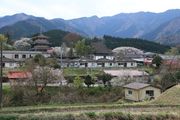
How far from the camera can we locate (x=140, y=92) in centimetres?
3456

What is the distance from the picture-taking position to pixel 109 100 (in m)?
34.9

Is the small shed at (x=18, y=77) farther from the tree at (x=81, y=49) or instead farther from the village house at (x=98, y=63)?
the tree at (x=81, y=49)

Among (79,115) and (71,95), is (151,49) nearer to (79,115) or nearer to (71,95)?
(71,95)

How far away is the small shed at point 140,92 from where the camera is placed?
34.5 metres

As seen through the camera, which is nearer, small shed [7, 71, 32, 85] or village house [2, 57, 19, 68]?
small shed [7, 71, 32, 85]

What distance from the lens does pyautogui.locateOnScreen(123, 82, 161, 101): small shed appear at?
34.5m

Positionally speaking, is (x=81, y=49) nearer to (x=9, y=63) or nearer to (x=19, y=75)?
(x=9, y=63)

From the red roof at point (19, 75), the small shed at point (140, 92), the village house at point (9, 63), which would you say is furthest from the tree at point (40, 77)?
the village house at point (9, 63)

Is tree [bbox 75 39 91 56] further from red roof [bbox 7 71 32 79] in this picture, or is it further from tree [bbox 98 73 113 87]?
red roof [bbox 7 71 32 79]

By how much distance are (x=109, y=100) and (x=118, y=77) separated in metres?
7.28

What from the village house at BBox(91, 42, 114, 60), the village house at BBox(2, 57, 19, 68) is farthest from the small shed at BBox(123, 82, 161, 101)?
the village house at BBox(91, 42, 114, 60)

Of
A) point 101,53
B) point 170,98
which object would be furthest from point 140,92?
point 101,53

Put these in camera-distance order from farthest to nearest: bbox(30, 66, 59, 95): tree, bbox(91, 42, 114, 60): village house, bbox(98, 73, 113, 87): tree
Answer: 1. bbox(91, 42, 114, 60): village house
2. bbox(98, 73, 113, 87): tree
3. bbox(30, 66, 59, 95): tree

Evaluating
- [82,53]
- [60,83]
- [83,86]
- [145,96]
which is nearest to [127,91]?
[145,96]
